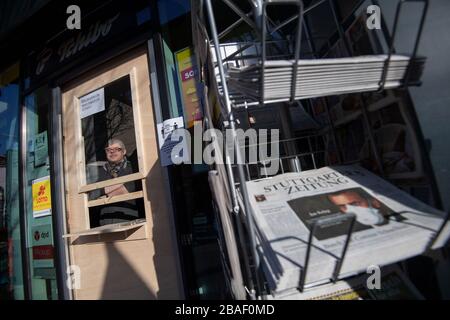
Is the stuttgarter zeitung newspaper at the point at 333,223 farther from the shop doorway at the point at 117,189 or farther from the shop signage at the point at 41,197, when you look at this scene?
the shop signage at the point at 41,197

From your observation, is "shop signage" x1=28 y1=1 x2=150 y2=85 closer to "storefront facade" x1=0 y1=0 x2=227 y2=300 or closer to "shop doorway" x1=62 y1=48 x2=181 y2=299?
"storefront facade" x1=0 y1=0 x2=227 y2=300

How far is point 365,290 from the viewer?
78 centimetres

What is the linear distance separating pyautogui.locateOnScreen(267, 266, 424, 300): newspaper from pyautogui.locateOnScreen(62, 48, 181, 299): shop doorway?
91 cm

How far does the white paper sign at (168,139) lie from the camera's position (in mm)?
1475

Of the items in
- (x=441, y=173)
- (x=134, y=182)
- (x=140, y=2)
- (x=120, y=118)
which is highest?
(x=140, y=2)

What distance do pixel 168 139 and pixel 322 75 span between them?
1.04 meters

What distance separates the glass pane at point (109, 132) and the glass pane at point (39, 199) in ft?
1.61

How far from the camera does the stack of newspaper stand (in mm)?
672

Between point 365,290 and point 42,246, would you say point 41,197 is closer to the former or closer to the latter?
point 42,246

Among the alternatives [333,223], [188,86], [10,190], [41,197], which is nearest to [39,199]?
[41,197]

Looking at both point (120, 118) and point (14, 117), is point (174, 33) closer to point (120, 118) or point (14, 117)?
point (120, 118)

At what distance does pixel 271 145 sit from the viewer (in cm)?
112
